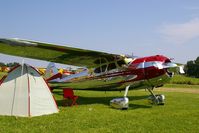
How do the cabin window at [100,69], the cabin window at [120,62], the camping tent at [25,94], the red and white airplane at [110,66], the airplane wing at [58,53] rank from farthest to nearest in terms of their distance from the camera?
the cabin window at [100,69] < the cabin window at [120,62] < the red and white airplane at [110,66] < the airplane wing at [58,53] < the camping tent at [25,94]

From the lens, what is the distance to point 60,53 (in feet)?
43.9

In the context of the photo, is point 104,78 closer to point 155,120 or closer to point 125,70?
point 125,70

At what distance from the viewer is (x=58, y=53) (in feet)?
43.8

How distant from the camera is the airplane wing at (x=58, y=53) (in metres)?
12.0

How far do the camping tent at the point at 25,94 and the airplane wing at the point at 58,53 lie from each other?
112 centimetres

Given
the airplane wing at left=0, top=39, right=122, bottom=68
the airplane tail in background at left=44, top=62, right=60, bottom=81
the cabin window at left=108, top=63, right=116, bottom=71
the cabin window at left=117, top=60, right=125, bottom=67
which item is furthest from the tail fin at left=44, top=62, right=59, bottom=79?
the cabin window at left=117, top=60, right=125, bottom=67

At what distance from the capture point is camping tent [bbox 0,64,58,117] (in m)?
9.78

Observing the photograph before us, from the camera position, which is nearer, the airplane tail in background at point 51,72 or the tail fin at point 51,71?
the airplane tail in background at point 51,72

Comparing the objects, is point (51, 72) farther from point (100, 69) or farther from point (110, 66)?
point (110, 66)

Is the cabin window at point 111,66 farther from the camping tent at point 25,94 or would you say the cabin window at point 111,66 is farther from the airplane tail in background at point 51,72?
the airplane tail in background at point 51,72

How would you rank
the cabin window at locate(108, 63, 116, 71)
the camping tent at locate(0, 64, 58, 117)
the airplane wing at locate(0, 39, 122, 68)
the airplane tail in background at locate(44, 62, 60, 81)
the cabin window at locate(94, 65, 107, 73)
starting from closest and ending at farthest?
1. the camping tent at locate(0, 64, 58, 117)
2. the airplane wing at locate(0, 39, 122, 68)
3. the cabin window at locate(108, 63, 116, 71)
4. the cabin window at locate(94, 65, 107, 73)
5. the airplane tail in background at locate(44, 62, 60, 81)

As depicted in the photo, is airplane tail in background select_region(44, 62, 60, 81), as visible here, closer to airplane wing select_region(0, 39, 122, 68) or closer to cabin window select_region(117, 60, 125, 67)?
airplane wing select_region(0, 39, 122, 68)

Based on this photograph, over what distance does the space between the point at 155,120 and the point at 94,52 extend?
5.21 m

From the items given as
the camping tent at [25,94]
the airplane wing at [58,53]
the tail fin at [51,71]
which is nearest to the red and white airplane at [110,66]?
the airplane wing at [58,53]
